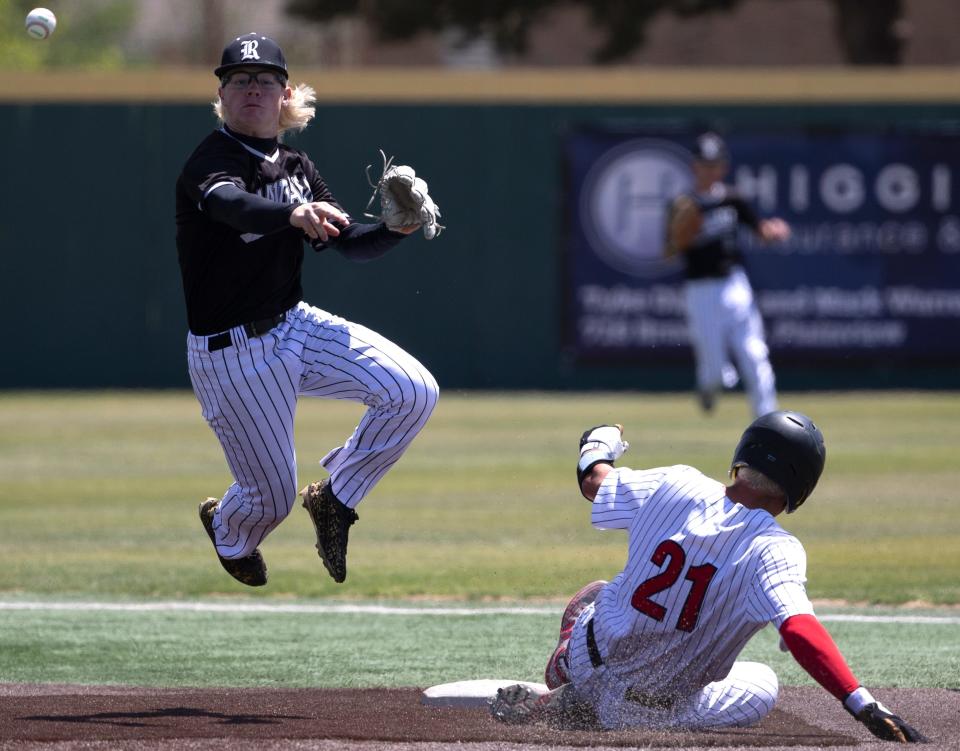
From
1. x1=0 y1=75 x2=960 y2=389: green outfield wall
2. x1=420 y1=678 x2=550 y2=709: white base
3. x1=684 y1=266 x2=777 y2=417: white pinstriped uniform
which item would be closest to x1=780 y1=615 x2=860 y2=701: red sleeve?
x1=420 y1=678 x2=550 y2=709: white base

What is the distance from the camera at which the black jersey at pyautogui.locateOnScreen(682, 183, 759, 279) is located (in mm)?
15758

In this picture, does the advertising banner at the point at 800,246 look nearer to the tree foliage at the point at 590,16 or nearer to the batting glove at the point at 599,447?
the tree foliage at the point at 590,16

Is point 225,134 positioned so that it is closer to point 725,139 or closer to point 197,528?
point 197,528

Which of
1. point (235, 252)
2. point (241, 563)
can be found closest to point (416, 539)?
point (241, 563)

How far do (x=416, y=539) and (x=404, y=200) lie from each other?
14.7 feet

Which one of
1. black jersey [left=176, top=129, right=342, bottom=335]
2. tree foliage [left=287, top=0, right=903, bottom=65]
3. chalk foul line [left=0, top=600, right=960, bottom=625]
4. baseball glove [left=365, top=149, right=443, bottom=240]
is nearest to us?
baseball glove [left=365, top=149, right=443, bottom=240]

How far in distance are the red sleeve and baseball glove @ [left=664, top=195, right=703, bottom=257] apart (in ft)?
36.4

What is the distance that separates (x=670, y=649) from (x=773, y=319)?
581 inches

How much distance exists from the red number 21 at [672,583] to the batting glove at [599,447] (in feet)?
1.41

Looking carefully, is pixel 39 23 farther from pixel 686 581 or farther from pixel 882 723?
pixel 882 723

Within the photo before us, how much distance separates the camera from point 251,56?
20.1ft

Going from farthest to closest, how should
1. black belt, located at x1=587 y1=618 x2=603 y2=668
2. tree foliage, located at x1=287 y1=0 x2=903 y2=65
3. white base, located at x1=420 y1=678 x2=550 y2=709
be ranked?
tree foliage, located at x1=287 y1=0 x2=903 y2=65 → white base, located at x1=420 y1=678 x2=550 y2=709 → black belt, located at x1=587 y1=618 x2=603 y2=668

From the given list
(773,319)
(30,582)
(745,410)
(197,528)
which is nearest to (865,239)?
(773,319)

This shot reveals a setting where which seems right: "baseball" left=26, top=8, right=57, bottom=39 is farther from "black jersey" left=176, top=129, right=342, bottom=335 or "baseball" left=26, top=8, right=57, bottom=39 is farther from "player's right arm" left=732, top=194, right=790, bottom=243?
"player's right arm" left=732, top=194, right=790, bottom=243
